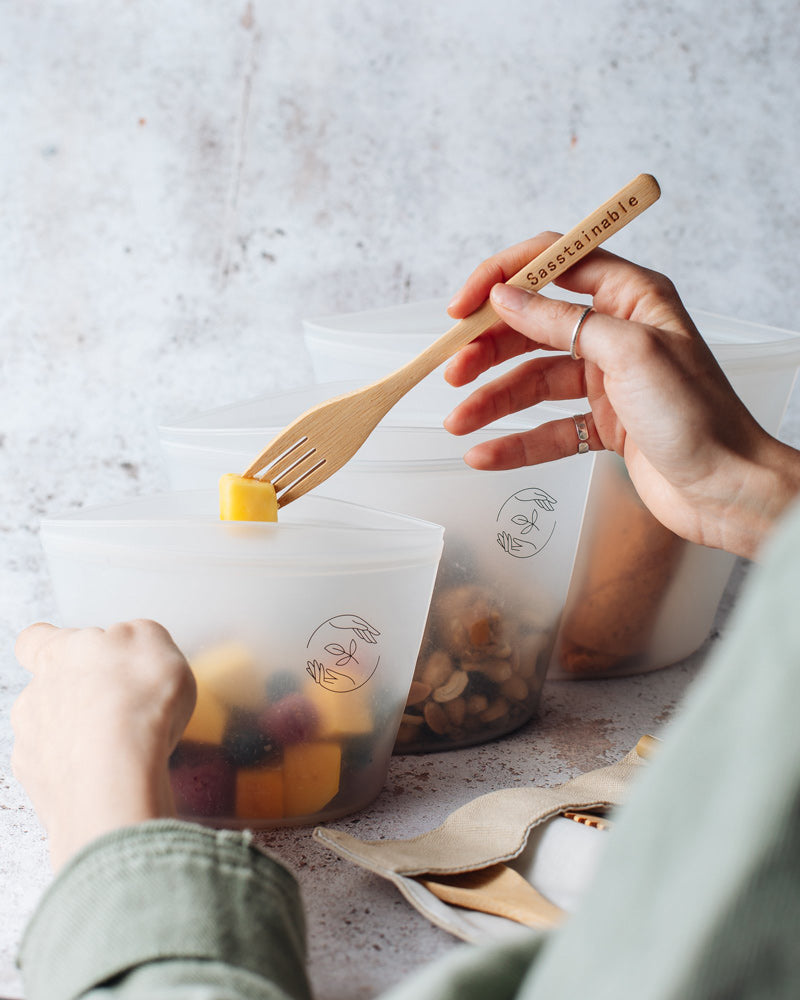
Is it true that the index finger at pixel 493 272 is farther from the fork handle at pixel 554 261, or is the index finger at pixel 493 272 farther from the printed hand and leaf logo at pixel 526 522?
the printed hand and leaf logo at pixel 526 522

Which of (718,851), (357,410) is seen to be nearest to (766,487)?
(357,410)

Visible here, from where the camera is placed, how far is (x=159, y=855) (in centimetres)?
34

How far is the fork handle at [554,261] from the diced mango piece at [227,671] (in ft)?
0.66

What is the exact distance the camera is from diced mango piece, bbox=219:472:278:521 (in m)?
0.60

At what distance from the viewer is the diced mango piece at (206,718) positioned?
0.57 meters

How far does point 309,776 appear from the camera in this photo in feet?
1.96

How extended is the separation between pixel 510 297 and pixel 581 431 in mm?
155

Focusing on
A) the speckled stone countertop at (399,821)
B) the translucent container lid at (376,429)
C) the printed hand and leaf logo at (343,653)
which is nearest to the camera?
the speckled stone countertop at (399,821)

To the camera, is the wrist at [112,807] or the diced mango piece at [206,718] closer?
the wrist at [112,807]

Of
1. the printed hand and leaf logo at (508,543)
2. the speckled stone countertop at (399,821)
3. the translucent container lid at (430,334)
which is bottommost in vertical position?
the speckled stone countertop at (399,821)

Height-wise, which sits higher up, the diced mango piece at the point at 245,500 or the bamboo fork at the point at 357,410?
the bamboo fork at the point at 357,410

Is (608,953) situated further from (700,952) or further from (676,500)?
(676,500)

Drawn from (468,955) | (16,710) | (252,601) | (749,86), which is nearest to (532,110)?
(749,86)

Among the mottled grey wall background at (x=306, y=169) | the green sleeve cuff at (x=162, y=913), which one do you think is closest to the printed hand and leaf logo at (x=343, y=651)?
the green sleeve cuff at (x=162, y=913)
